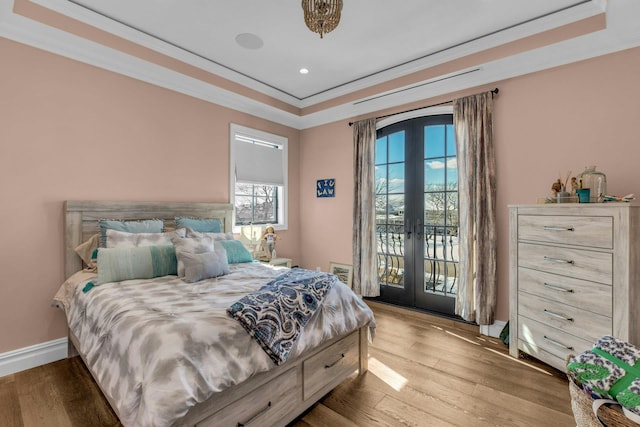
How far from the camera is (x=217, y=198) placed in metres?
3.67

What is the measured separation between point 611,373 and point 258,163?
12.6 ft

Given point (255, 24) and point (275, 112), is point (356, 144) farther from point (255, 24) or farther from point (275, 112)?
point (255, 24)

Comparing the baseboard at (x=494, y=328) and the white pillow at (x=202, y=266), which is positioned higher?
the white pillow at (x=202, y=266)

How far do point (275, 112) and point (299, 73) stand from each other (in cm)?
78

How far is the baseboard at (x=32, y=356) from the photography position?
90.7 inches

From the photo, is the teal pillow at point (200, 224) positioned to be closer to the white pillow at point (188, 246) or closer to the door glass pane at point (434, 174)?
the white pillow at point (188, 246)

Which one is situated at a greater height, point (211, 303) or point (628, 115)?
point (628, 115)

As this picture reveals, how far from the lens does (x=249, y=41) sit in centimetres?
284

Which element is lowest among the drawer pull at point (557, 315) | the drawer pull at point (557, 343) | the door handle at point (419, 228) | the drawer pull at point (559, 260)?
the drawer pull at point (557, 343)

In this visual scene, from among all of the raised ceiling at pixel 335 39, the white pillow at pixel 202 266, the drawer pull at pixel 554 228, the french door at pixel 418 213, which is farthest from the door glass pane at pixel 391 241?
the white pillow at pixel 202 266

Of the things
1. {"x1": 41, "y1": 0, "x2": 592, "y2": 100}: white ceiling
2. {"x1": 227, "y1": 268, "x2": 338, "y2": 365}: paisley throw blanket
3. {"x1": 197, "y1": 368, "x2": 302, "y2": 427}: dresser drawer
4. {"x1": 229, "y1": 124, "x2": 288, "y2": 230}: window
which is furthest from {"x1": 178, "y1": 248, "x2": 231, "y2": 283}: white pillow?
{"x1": 41, "y1": 0, "x2": 592, "y2": 100}: white ceiling

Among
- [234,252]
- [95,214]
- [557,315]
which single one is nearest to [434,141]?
[557,315]

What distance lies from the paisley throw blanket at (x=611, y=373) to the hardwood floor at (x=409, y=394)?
894 mm

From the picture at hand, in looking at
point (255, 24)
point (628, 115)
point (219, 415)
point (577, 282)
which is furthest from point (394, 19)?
point (219, 415)
